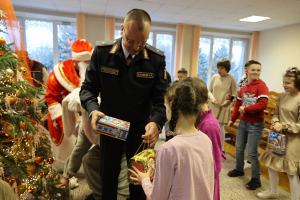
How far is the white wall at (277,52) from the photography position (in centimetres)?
645

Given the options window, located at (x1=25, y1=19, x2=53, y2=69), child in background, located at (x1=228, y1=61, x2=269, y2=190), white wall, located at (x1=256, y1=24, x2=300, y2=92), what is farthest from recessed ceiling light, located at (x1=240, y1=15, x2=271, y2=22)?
window, located at (x1=25, y1=19, x2=53, y2=69)

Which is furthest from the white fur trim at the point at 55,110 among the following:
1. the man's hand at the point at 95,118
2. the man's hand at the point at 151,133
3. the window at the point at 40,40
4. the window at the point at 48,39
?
the window at the point at 40,40

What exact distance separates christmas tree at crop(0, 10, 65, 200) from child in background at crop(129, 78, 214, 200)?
903 millimetres

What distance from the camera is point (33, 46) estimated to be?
611 centimetres

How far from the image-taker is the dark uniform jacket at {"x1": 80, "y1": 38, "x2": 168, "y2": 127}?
53.6 inches

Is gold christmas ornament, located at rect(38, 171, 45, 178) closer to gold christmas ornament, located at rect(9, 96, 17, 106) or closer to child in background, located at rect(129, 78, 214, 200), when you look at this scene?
gold christmas ornament, located at rect(9, 96, 17, 106)

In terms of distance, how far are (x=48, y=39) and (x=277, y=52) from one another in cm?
785

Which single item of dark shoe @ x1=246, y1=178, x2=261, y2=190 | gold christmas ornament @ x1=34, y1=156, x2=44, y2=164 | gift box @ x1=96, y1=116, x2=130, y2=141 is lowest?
dark shoe @ x1=246, y1=178, x2=261, y2=190

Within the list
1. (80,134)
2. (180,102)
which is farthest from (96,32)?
(180,102)

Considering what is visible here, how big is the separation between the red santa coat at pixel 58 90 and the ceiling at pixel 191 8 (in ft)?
10.3

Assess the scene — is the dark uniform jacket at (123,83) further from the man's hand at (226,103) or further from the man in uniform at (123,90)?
the man's hand at (226,103)

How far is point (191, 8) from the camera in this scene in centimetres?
501

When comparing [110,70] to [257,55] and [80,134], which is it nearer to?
[80,134]

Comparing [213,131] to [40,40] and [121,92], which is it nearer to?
[121,92]
